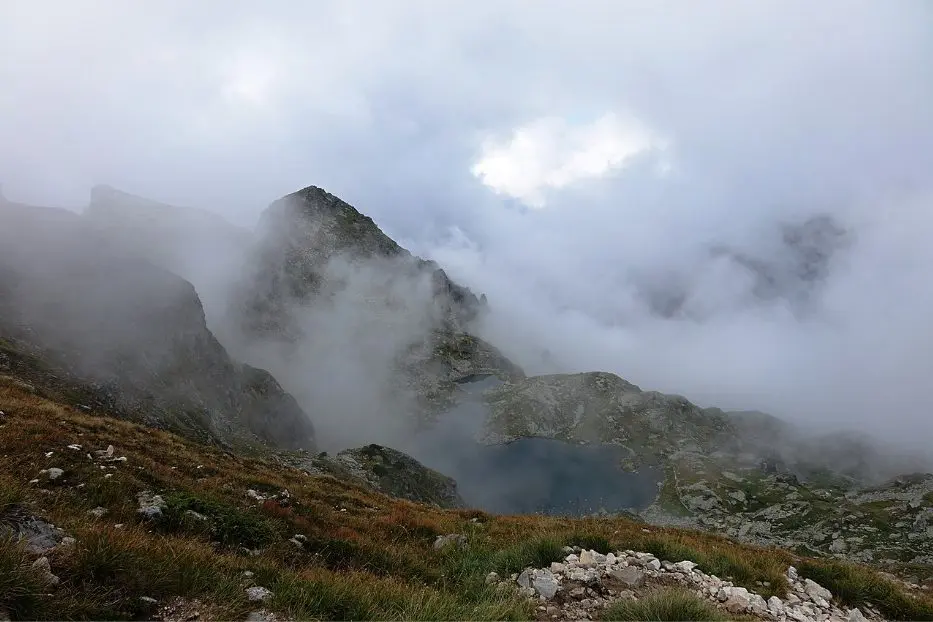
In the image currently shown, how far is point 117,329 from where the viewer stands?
313 ft

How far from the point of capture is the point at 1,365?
180ft

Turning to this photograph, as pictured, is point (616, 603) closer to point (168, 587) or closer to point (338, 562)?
point (338, 562)

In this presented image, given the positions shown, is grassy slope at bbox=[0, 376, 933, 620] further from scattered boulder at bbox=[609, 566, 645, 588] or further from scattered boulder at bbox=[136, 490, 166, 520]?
scattered boulder at bbox=[609, 566, 645, 588]

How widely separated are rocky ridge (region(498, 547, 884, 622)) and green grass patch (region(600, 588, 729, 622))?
835 mm

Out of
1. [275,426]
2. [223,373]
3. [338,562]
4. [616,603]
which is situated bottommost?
[275,426]

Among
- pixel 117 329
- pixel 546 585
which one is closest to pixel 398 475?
pixel 117 329

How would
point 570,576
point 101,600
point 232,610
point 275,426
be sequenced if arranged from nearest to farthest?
1. point 101,600
2. point 232,610
3. point 570,576
4. point 275,426

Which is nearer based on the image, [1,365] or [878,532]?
[1,365]

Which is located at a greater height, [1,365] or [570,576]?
[570,576]

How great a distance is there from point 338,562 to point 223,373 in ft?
488

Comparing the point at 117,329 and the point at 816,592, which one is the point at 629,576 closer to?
the point at 816,592

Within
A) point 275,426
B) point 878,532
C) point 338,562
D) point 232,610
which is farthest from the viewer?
point 878,532

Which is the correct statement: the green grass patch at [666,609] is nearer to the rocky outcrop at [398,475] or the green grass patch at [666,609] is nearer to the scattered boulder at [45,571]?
the scattered boulder at [45,571]

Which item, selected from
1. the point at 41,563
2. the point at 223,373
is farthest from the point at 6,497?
Answer: the point at 223,373
